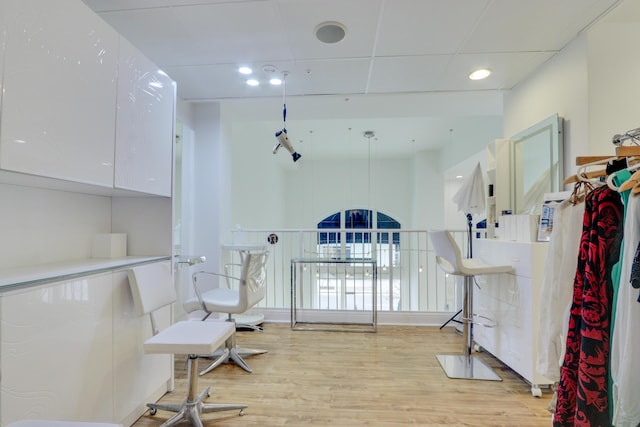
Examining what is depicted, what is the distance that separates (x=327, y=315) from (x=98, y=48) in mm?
3140

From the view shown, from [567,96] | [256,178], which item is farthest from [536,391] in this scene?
[256,178]

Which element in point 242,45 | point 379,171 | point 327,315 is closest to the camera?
point 242,45

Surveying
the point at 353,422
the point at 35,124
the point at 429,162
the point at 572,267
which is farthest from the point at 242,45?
the point at 429,162

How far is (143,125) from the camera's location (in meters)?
1.79

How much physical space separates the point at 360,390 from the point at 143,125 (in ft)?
7.17

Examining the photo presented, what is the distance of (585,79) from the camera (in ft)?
6.87

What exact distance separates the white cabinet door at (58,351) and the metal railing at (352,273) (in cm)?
226

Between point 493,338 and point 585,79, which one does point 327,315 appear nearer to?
point 493,338

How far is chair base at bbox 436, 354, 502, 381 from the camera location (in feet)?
7.50

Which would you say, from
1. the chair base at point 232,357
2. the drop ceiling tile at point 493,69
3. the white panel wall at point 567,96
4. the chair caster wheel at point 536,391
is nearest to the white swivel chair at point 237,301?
the chair base at point 232,357

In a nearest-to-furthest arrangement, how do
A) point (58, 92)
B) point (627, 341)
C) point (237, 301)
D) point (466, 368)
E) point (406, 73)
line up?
point (627, 341) → point (58, 92) → point (466, 368) → point (237, 301) → point (406, 73)

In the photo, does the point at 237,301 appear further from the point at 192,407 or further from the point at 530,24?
the point at 530,24

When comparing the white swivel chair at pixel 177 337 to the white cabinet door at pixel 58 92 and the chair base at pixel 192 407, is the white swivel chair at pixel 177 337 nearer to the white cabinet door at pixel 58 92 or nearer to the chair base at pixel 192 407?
the chair base at pixel 192 407

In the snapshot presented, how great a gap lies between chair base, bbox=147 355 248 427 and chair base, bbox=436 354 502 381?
61.5 inches
